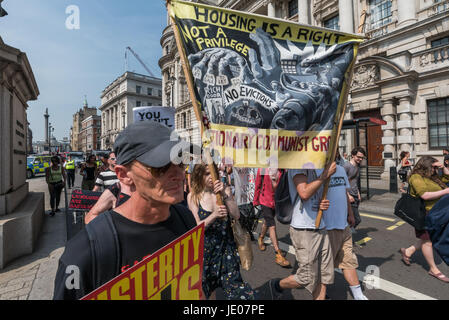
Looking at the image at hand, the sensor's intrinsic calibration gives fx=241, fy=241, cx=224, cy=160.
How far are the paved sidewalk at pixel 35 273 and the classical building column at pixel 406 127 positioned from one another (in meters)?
15.7

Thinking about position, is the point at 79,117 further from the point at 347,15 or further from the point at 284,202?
the point at 284,202

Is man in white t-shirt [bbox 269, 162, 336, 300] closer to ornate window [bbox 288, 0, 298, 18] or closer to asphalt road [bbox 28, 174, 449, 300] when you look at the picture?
asphalt road [bbox 28, 174, 449, 300]

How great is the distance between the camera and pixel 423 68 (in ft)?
41.7

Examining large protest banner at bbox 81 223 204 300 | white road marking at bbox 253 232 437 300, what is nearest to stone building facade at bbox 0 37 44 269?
large protest banner at bbox 81 223 204 300

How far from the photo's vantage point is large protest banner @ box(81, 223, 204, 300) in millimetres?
923

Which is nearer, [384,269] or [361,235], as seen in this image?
[384,269]

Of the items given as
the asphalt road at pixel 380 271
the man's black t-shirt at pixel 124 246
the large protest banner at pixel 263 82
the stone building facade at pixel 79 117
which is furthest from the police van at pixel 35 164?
the stone building facade at pixel 79 117

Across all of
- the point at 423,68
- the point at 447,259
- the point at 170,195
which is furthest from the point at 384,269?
the point at 423,68

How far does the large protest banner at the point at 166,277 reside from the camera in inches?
36.4

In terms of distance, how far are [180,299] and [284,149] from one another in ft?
5.40

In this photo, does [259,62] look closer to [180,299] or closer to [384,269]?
[180,299]

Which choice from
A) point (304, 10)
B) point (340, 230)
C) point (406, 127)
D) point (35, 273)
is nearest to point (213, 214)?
point (340, 230)
